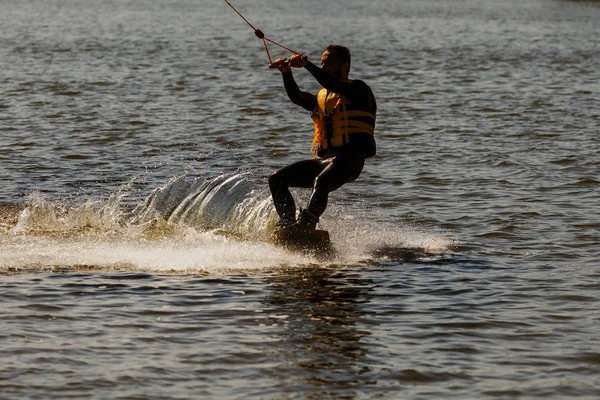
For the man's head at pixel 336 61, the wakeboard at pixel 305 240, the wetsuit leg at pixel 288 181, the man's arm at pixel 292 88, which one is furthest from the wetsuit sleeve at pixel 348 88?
the wakeboard at pixel 305 240

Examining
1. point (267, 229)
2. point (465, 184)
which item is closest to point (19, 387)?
point (267, 229)

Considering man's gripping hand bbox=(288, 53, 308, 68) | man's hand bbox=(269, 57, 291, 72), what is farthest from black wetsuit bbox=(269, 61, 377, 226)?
man's gripping hand bbox=(288, 53, 308, 68)

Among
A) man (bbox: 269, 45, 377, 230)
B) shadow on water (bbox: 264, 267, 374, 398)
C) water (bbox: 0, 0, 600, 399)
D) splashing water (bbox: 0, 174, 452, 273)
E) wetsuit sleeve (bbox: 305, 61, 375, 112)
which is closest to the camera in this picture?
shadow on water (bbox: 264, 267, 374, 398)

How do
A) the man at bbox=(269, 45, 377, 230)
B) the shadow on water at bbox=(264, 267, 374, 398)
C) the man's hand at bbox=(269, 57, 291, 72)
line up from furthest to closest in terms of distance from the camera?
the man at bbox=(269, 45, 377, 230), the man's hand at bbox=(269, 57, 291, 72), the shadow on water at bbox=(264, 267, 374, 398)

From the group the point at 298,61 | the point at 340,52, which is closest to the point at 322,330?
the point at 298,61

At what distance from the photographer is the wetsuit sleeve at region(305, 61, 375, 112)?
1020 cm

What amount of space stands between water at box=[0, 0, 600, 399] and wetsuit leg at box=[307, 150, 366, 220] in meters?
0.53

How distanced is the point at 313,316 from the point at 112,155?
29.2 ft

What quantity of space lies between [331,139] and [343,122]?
23cm

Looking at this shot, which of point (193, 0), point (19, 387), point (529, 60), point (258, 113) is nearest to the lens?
point (19, 387)

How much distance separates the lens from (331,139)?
1089 cm

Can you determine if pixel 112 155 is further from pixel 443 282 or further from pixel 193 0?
pixel 193 0

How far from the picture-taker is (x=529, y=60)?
32.9m

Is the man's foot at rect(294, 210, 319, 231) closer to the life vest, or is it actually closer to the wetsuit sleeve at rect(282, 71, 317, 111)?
the life vest
